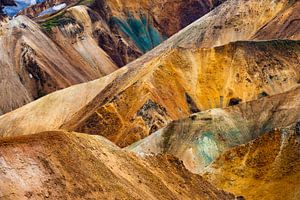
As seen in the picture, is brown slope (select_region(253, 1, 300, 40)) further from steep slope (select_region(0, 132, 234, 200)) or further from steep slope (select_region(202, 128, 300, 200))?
steep slope (select_region(0, 132, 234, 200))

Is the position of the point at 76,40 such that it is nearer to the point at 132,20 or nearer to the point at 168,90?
the point at 132,20

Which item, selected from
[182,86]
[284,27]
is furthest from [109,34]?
[182,86]

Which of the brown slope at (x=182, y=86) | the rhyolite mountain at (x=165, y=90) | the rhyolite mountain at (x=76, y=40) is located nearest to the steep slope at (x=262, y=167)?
the brown slope at (x=182, y=86)

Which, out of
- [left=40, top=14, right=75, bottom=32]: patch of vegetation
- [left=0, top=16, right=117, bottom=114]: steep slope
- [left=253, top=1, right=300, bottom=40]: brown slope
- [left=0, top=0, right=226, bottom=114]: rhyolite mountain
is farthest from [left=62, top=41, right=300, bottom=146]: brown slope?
[left=40, top=14, right=75, bottom=32]: patch of vegetation

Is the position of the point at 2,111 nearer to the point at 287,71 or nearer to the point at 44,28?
the point at 44,28

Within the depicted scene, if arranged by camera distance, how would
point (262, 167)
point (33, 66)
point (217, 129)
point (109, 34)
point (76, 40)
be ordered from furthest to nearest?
point (109, 34) → point (76, 40) → point (33, 66) → point (217, 129) → point (262, 167)

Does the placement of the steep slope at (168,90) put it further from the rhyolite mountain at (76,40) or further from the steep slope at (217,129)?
the rhyolite mountain at (76,40)
